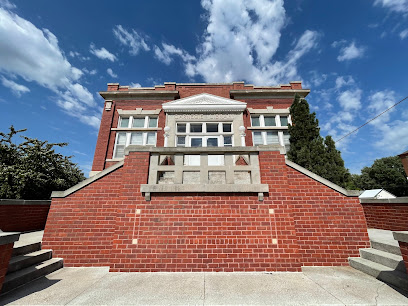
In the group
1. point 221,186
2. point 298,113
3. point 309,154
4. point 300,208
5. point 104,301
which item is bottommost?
point 104,301

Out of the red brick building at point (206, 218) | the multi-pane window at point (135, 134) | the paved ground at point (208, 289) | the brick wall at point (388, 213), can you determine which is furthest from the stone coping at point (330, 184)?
the multi-pane window at point (135, 134)

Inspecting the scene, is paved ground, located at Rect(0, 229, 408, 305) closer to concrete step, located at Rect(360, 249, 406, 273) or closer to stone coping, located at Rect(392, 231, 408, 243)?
concrete step, located at Rect(360, 249, 406, 273)

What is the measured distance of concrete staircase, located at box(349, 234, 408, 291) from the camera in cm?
343

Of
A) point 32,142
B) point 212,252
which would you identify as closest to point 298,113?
point 212,252

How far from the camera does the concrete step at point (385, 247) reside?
410 cm

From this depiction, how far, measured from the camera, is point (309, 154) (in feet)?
32.0

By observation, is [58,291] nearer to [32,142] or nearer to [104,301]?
[104,301]

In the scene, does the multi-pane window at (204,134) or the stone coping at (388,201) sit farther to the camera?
the multi-pane window at (204,134)

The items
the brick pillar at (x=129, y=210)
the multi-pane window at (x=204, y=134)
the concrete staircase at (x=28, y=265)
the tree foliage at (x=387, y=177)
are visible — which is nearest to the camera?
the concrete staircase at (x=28, y=265)

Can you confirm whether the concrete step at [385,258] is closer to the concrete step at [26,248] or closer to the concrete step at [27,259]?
the concrete step at [27,259]

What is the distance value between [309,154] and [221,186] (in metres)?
7.50

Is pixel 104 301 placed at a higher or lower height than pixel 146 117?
lower

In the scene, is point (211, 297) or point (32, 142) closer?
point (211, 297)

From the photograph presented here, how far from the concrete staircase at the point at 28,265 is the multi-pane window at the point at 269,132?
37.6 feet
